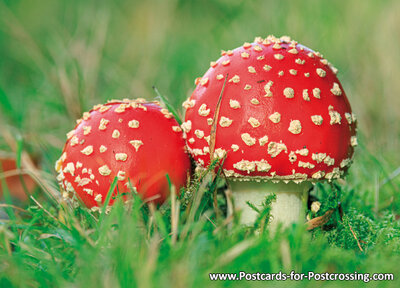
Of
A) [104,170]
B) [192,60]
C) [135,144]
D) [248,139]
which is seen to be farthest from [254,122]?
[192,60]

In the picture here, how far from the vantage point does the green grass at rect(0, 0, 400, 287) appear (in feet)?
4.62

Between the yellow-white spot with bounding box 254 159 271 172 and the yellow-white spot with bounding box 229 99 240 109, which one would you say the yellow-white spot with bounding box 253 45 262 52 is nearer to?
the yellow-white spot with bounding box 229 99 240 109

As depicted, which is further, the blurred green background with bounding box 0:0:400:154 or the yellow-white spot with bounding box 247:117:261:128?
the blurred green background with bounding box 0:0:400:154

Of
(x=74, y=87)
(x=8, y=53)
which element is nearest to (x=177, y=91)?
(x=74, y=87)

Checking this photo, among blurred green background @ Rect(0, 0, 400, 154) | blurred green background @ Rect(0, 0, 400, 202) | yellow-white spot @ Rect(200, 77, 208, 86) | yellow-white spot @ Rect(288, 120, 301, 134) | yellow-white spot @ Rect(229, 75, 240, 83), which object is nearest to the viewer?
yellow-white spot @ Rect(288, 120, 301, 134)

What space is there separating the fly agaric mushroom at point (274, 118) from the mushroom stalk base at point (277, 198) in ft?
0.15

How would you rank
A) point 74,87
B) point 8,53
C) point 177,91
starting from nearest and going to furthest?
1. point 74,87
2. point 177,91
3. point 8,53

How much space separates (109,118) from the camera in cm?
197

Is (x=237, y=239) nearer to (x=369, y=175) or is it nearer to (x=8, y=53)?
(x=369, y=175)

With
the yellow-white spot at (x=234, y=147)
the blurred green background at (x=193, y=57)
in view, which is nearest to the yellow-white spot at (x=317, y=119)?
the yellow-white spot at (x=234, y=147)

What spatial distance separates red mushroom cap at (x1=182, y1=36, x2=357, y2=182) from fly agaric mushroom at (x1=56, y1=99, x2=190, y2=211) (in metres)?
0.14

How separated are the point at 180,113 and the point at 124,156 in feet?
1.94

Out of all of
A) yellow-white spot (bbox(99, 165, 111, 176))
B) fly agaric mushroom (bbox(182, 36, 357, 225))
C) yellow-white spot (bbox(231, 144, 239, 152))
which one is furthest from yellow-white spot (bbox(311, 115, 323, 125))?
yellow-white spot (bbox(99, 165, 111, 176))

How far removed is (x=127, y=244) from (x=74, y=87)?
2.34 m
